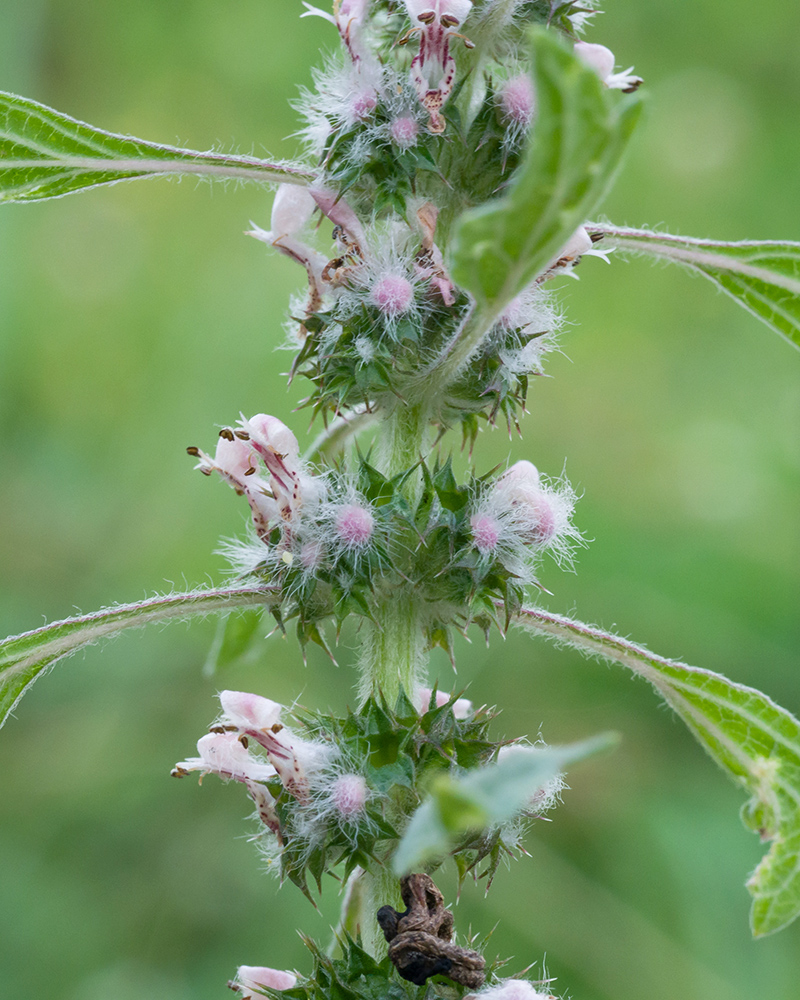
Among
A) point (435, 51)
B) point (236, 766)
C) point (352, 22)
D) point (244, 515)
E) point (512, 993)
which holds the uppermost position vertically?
point (244, 515)

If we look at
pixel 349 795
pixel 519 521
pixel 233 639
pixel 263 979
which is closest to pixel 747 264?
pixel 519 521

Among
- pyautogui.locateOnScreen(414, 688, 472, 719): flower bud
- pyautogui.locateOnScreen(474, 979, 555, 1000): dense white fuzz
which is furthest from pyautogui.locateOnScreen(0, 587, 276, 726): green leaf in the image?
pyautogui.locateOnScreen(474, 979, 555, 1000): dense white fuzz

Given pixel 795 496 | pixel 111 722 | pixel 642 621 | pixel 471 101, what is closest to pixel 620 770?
pixel 642 621

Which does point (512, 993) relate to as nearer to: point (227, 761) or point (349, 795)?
point (349, 795)

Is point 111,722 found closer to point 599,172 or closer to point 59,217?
point 59,217

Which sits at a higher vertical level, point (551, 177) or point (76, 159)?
point (76, 159)

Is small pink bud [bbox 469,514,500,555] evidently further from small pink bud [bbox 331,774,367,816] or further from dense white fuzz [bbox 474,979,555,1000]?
dense white fuzz [bbox 474,979,555,1000]

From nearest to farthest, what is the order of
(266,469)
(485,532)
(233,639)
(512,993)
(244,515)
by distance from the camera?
(512,993), (485,532), (266,469), (233,639), (244,515)
